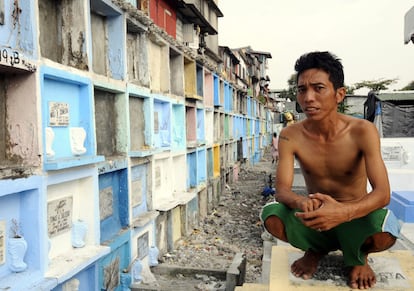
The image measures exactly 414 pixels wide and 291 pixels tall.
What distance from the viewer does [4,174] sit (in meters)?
2.89

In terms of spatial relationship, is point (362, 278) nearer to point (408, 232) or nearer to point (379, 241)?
point (379, 241)

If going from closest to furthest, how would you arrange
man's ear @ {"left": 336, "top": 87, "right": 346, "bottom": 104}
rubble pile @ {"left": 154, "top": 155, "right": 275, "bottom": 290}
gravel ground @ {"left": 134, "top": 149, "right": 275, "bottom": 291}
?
man's ear @ {"left": 336, "top": 87, "right": 346, "bottom": 104} < gravel ground @ {"left": 134, "top": 149, "right": 275, "bottom": 291} < rubble pile @ {"left": 154, "top": 155, "right": 275, "bottom": 290}

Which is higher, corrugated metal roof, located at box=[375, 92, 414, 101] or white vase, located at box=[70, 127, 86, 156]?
corrugated metal roof, located at box=[375, 92, 414, 101]

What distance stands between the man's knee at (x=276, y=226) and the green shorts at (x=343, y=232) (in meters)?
0.02

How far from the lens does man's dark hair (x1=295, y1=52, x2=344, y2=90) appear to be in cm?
245

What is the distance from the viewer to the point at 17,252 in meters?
3.05

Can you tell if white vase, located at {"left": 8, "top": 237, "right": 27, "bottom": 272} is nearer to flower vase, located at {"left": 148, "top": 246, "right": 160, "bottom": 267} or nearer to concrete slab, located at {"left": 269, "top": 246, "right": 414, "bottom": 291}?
concrete slab, located at {"left": 269, "top": 246, "right": 414, "bottom": 291}

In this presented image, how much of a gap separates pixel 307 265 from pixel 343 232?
395 mm

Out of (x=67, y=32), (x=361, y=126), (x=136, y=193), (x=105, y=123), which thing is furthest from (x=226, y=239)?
(x=361, y=126)

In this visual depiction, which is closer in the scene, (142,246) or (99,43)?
(99,43)

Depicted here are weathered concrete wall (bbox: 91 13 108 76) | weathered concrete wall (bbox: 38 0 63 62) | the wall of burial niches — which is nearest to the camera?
the wall of burial niches

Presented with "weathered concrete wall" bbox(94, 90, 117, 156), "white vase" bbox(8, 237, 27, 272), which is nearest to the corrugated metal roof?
"weathered concrete wall" bbox(94, 90, 117, 156)

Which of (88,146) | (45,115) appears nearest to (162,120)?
(88,146)

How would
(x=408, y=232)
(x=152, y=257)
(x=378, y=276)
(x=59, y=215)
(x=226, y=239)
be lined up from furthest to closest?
(x=226, y=239)
(x=152, y=257)
(x=408, y=232)
(x=59, y=215)
(x=378, y=276)
